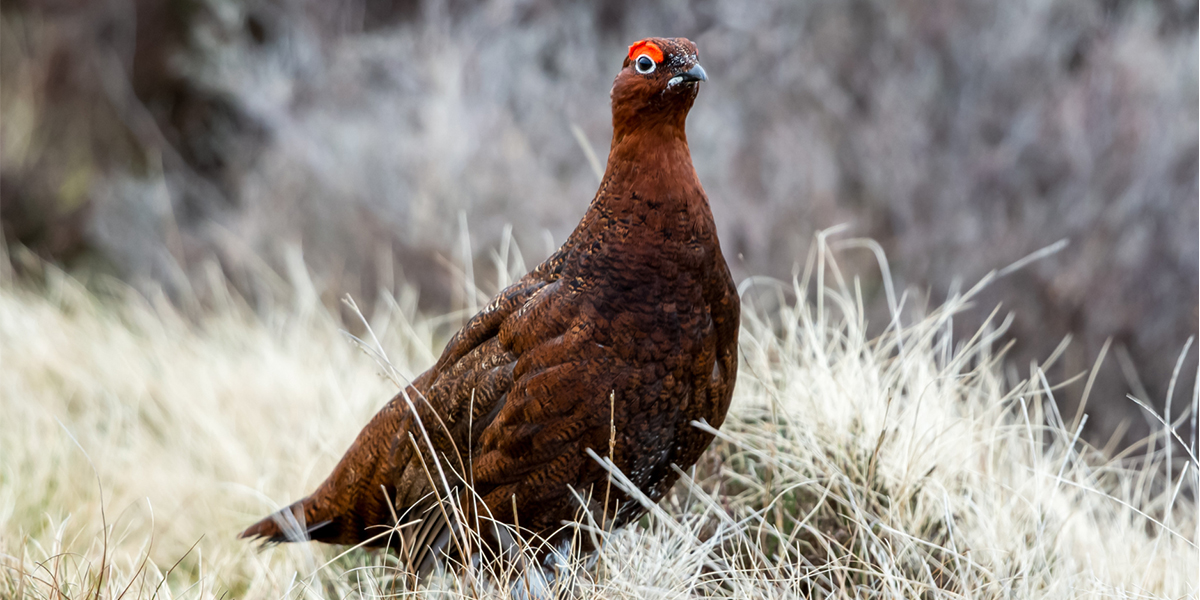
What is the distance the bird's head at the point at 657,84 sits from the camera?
69.5 inches

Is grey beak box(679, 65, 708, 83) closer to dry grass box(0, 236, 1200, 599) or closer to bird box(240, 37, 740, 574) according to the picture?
bird box(240, 37, 740, 574)

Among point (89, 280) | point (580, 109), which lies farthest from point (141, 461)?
point (89, 280)

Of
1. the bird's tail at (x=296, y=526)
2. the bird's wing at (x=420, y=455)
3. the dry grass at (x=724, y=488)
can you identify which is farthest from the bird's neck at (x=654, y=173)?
the bird's tail at (x=296, y=526)

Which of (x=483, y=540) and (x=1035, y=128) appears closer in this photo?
(x=483, y=540)

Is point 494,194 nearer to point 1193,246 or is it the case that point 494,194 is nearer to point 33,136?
point 1193,246

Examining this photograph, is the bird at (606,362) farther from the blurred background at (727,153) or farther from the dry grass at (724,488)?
the blurred background at (727,153)

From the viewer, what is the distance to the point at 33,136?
691 centimetres

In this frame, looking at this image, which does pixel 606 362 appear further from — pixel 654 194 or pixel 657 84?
pixel 657 84

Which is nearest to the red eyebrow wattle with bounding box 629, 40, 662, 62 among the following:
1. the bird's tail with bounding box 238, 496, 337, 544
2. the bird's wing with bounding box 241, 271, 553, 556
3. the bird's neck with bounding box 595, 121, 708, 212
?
the bird's neck with bounding box 595, 121, 708, 212

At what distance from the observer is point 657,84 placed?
1.77 metres

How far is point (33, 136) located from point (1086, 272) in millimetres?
7061

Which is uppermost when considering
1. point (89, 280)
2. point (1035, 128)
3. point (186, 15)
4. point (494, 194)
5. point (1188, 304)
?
point (186, 15)

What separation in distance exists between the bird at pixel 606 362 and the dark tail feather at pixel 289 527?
1.00ft

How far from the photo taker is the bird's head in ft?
5.79
